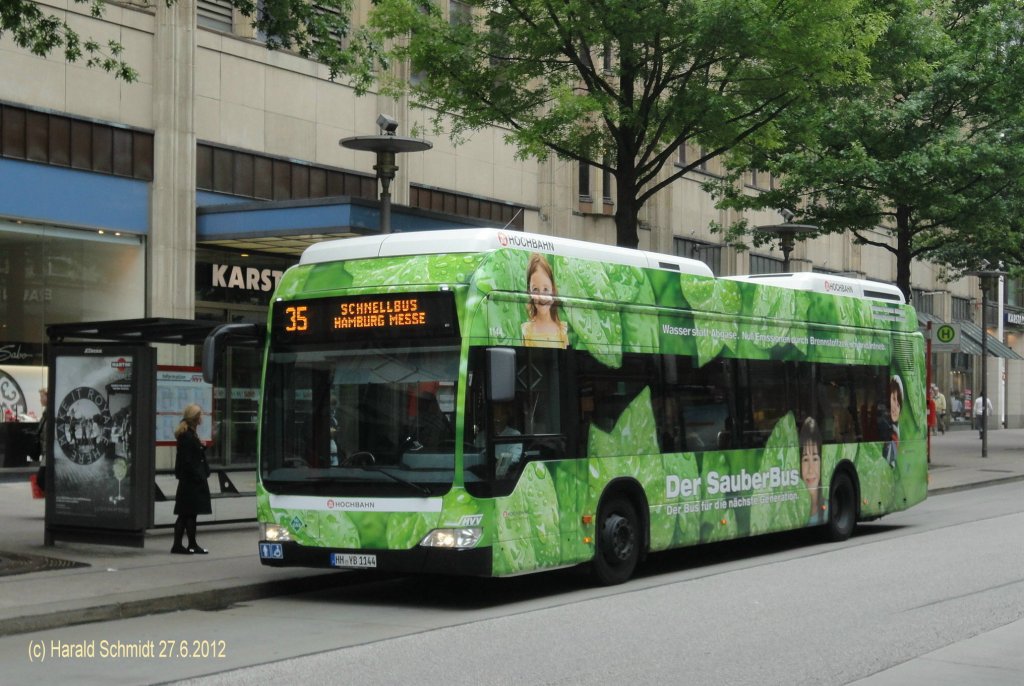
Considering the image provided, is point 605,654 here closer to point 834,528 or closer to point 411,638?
point 411,638

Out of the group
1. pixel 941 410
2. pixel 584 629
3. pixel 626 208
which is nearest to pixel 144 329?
pixel 584 629

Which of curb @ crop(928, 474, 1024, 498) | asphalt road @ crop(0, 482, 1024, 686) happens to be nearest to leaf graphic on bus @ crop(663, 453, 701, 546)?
asphalt road @ crop(0, 482, 1024, 686)

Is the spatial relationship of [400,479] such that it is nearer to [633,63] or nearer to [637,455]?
[637,455]

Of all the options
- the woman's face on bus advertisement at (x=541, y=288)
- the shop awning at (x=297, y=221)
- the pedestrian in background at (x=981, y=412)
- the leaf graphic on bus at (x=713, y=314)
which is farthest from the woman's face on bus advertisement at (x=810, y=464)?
the pedestrian in background at (x=981, y=412)

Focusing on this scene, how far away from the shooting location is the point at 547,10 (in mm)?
19359

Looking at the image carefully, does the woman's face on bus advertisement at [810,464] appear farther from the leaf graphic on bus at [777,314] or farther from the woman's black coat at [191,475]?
the woman's black coat at [191,475]

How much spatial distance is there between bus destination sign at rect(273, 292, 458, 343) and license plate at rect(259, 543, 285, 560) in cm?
183

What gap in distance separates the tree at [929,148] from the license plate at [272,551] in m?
18.5

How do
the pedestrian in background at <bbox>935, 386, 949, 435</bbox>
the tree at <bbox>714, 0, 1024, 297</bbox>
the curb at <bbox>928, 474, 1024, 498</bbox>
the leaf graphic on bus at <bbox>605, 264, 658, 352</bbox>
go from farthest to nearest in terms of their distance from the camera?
the pedestrian in background at <bbox>935, 386, 949, 435</bbox> → the tree at <bbox>714, 0, 1024, 297</bbox> → the curb at <bbox>928, 474, 1024, 498</bbox> → the leaf graphic on bus at <bbox>605, 264, 658, 352</bbox>

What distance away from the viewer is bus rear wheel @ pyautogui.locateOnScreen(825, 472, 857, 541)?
17109 mm

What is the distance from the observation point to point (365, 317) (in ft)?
38.0

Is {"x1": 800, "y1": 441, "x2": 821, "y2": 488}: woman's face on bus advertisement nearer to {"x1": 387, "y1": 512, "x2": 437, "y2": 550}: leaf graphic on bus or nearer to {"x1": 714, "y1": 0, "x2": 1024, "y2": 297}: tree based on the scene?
{"x1": 387, "y1": 512, "x2": 437, "y2": 550}: leaf graphic on bus

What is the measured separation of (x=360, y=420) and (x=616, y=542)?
3.02 m

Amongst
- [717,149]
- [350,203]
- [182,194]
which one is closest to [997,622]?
[717,149]
